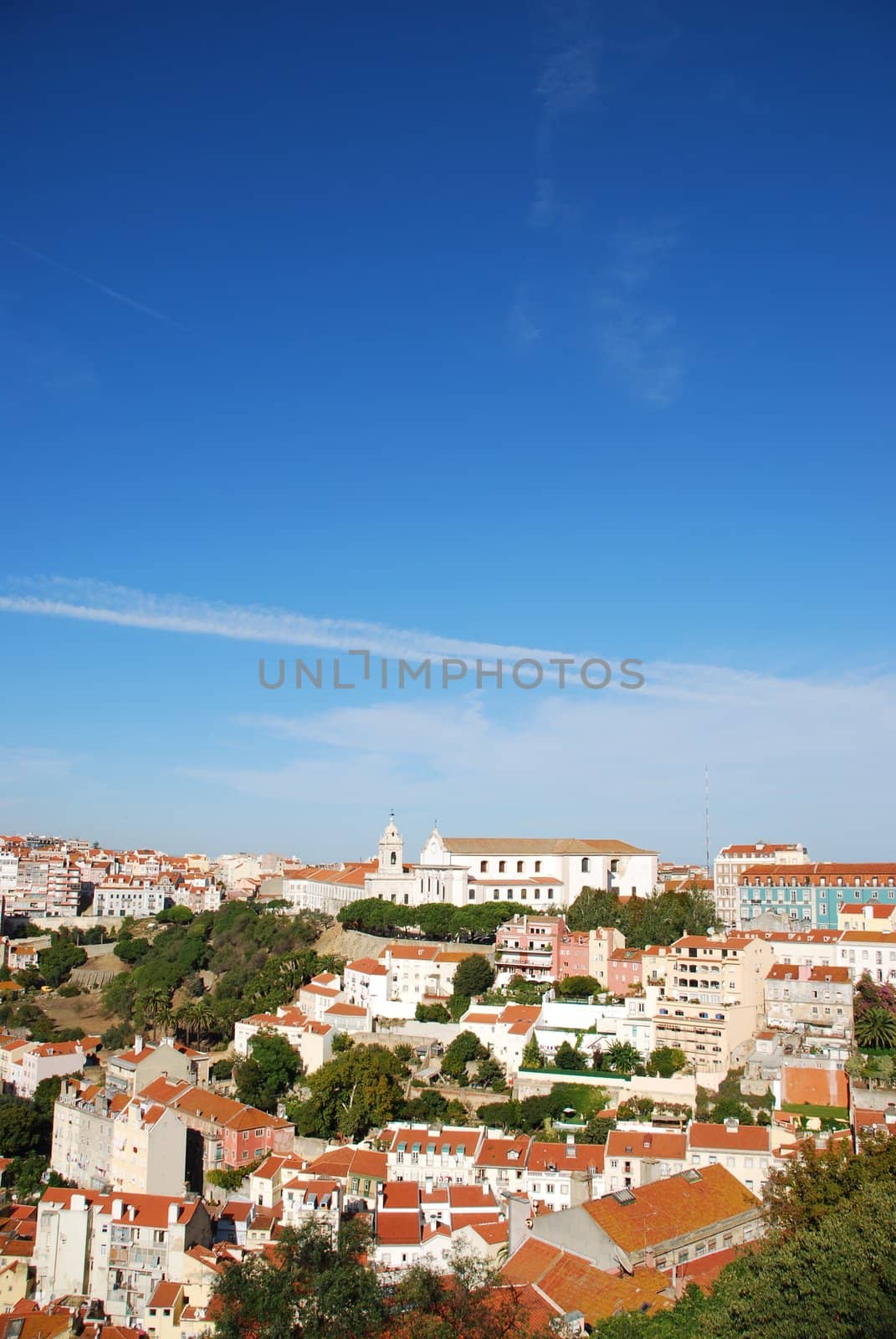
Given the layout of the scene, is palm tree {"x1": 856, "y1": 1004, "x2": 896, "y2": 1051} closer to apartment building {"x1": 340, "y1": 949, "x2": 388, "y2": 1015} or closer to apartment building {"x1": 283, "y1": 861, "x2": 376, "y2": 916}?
apartment building {"x1": 340, "y1": 949, "x2": 388, "y2": 1015}

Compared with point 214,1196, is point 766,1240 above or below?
above

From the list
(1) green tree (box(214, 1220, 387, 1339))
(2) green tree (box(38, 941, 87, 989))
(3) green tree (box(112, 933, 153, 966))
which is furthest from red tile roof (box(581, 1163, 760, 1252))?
(2) green tree (box(38, 941, 87, 989))

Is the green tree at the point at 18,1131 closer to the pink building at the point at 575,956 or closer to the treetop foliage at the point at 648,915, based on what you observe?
the pink building at the point at 575,956

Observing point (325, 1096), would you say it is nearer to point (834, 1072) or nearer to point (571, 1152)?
point (571, 1152)

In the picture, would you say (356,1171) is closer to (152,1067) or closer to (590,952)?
(152,1067)

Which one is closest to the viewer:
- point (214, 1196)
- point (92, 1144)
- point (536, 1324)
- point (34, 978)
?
point (536, 1324)

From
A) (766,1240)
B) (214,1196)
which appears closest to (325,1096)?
(214,1196)
